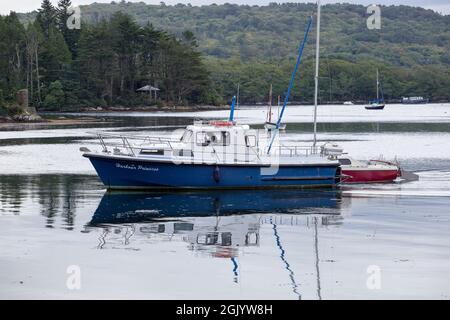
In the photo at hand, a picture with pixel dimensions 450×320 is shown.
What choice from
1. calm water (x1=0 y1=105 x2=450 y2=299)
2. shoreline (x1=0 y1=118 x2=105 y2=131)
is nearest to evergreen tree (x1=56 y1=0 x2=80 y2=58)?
shoreline (x1=0 y1=118 x2=105 y2=131)

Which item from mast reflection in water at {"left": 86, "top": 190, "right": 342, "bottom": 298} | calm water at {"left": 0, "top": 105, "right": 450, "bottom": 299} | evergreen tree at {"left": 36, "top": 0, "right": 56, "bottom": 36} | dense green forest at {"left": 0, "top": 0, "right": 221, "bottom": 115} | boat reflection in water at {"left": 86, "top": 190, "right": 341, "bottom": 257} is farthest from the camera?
evergreen tree at {"left": 36, "top": 0, "right": 56, "bottom": 36}

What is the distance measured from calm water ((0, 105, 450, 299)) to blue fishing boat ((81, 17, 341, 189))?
2.08 feet

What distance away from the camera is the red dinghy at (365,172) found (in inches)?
1823

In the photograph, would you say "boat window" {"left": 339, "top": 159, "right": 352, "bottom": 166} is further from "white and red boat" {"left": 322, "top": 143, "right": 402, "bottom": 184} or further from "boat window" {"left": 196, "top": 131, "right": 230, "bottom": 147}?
"boat window" {"left": 196, "top": 131, "right": 230, "bottom": 147}

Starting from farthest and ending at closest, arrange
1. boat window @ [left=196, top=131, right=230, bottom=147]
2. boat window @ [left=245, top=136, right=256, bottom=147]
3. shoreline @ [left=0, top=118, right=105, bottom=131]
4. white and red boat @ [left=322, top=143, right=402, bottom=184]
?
shoreline @ [left=0, top=118, right=105, bottom=131] < white and red boat @ [left=322, top=143, right=402, bottom=184] < boat window @ [left=245, top=136, right=256, bottom=147] < boat window @ [left=196, top=131, right=230, bottom=147]

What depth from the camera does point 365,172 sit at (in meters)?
46.8

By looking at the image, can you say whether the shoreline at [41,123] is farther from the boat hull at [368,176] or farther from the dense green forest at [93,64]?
the boat hull at [368,176]

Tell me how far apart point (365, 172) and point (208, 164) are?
31.0ft

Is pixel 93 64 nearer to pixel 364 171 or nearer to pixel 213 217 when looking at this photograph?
pixel 364 171

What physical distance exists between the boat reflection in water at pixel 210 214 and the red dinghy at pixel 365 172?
3.26 m

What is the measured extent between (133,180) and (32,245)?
40.9ft

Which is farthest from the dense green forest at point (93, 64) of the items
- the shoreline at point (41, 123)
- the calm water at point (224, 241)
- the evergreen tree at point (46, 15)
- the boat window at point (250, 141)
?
the calm water at point (224, 241)

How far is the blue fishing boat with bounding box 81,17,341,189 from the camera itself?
41000mm
